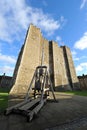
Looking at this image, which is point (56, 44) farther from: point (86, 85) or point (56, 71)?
point (86, 85)

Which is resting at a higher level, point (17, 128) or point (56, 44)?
point (56, 44)

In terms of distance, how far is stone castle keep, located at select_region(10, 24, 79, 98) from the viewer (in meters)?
15.7

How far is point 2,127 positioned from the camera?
3133 millimetres

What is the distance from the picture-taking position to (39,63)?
63.9 feet

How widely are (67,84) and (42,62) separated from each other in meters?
6.73

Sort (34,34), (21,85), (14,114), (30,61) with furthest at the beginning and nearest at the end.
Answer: (34,34) → (30,61) → (21,85) → (14,114)

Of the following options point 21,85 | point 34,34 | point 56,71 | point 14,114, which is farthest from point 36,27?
point 14,114

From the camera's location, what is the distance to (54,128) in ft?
10.3

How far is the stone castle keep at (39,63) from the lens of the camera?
15678mm

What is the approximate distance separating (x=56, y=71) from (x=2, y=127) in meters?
18.2

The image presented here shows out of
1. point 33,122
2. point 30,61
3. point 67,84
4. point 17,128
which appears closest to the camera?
point 17,128

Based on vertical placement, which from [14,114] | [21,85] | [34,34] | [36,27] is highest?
[36,27]

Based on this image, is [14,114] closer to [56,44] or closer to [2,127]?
[2,127]

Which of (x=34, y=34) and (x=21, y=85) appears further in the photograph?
(x=34, y=34)
